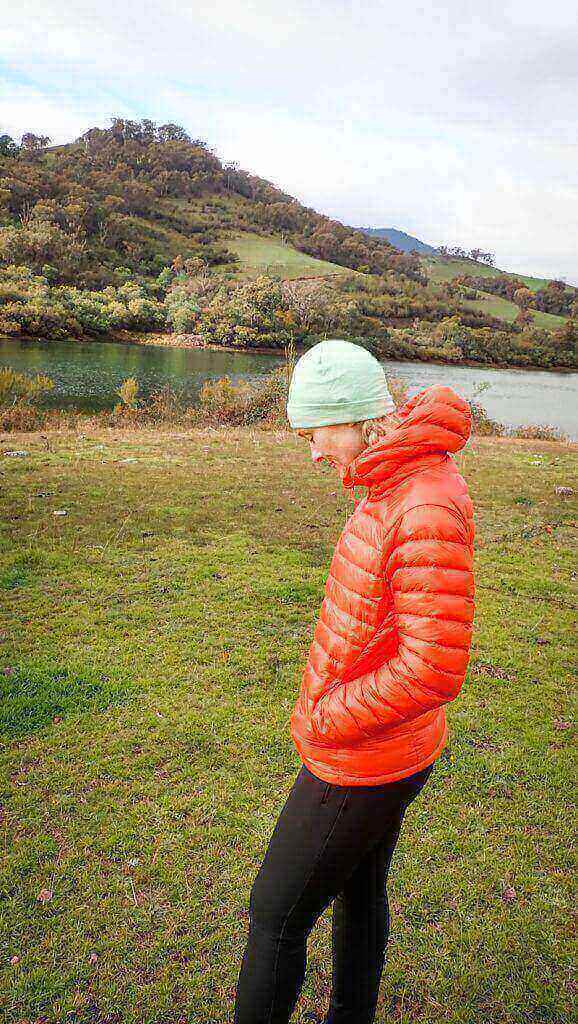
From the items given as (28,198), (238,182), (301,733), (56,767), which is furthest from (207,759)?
(238,182)

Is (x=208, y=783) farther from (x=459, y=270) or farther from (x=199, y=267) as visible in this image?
(x=459, y=270)

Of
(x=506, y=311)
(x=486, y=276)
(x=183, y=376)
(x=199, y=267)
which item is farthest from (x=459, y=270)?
(x=183, y=376)

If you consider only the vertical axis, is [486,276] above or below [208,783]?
above

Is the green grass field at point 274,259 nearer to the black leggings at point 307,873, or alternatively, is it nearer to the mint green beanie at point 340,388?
the mint green beanie at point 340,388

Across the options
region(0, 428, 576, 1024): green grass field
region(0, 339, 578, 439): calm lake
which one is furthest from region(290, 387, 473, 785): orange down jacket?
region(0, 339, 578, 439): calm lake

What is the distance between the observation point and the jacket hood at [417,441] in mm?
1466

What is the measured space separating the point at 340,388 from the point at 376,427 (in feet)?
0.47

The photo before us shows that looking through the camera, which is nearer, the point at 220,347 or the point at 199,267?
the point at 220,347

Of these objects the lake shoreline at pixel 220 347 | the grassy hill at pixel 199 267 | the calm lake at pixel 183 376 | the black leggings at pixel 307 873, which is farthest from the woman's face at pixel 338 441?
the lake shoreline at pixel 220 347

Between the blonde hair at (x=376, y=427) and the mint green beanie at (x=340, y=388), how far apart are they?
0.05 feet

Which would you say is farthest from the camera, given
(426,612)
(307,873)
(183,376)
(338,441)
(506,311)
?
(506,311)

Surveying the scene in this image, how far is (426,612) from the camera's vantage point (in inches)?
55.2

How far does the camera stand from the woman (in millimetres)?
1420

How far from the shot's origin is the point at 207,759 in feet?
12.1
